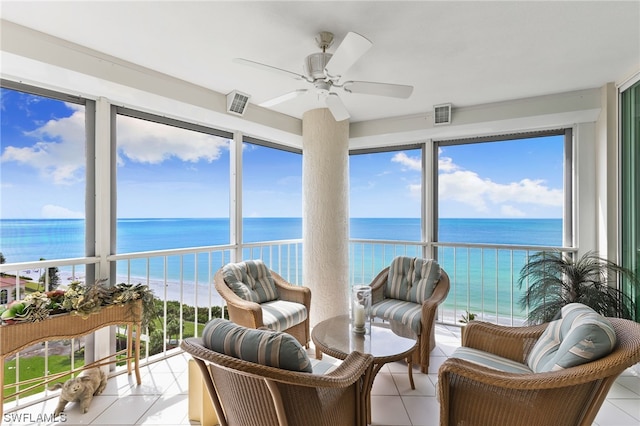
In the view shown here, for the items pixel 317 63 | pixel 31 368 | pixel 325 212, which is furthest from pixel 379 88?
pixel 31 368

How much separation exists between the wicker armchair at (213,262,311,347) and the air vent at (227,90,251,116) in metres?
1.64

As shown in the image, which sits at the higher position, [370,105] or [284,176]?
[370,105]

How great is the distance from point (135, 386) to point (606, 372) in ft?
9.76

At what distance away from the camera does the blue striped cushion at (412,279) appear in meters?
3.00

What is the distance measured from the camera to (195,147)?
159 inches

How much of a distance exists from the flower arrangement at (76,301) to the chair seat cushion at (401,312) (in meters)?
2.01

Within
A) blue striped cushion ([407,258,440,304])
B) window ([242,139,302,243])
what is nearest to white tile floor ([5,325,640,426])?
blue striped cushion ([407,258,440,304])

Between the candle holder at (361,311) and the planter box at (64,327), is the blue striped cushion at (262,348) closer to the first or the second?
the candle holder at (361,311)

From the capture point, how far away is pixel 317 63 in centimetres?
205

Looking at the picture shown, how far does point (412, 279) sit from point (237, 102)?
259cm

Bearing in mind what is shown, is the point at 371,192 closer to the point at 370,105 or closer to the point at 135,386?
the point at 370,105

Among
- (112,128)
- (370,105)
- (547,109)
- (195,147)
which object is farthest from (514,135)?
(112,128)

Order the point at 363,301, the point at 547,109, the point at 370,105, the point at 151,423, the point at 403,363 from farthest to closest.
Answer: the point at 370,105 → the point at 547,109 → the point at 403,363 → the point at 363,301 → the point at 151,423

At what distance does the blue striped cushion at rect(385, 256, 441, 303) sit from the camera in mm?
2998
